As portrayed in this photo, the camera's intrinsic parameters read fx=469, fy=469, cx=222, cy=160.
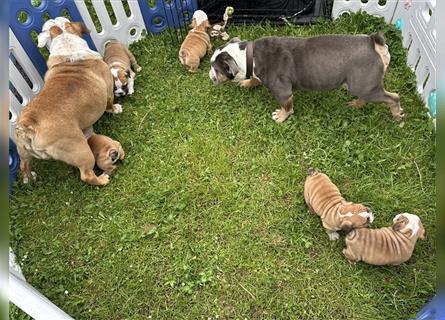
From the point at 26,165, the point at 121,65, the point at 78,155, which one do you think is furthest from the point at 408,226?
the point at 26,165

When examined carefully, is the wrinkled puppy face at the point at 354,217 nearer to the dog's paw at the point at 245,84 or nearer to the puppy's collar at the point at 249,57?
the puppy's collar at the point at 249,57

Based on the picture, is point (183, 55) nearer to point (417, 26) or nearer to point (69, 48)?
point (69, 48)

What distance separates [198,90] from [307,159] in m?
1.35

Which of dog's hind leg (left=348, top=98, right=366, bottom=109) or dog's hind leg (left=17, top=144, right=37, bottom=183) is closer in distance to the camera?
dog's hind leg (left=17, top=144, right=37, bottom=183)

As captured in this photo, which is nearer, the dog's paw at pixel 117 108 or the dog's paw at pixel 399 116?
the dog's paw at pixel 399 116

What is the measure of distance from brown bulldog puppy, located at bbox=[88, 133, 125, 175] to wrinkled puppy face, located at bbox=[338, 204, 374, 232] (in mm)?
2001

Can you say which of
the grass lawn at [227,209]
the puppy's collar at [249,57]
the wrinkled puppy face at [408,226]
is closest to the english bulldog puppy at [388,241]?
the wrinkled puppy face at [408,226]

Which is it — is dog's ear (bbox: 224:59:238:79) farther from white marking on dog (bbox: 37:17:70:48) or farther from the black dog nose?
white marking on dog (bbox: 37:17:70:48)

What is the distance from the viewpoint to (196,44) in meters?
4.77

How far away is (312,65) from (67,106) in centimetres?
207

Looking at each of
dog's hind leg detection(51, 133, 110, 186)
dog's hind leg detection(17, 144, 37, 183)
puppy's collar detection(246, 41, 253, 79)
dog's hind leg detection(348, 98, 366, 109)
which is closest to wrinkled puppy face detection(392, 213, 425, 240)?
dog's hind leg detection(348, 98, 366, 109)

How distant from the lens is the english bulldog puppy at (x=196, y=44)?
4.75 m

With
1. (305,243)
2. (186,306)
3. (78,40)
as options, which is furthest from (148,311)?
(78,40)

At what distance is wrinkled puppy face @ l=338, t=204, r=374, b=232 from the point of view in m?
3.43
